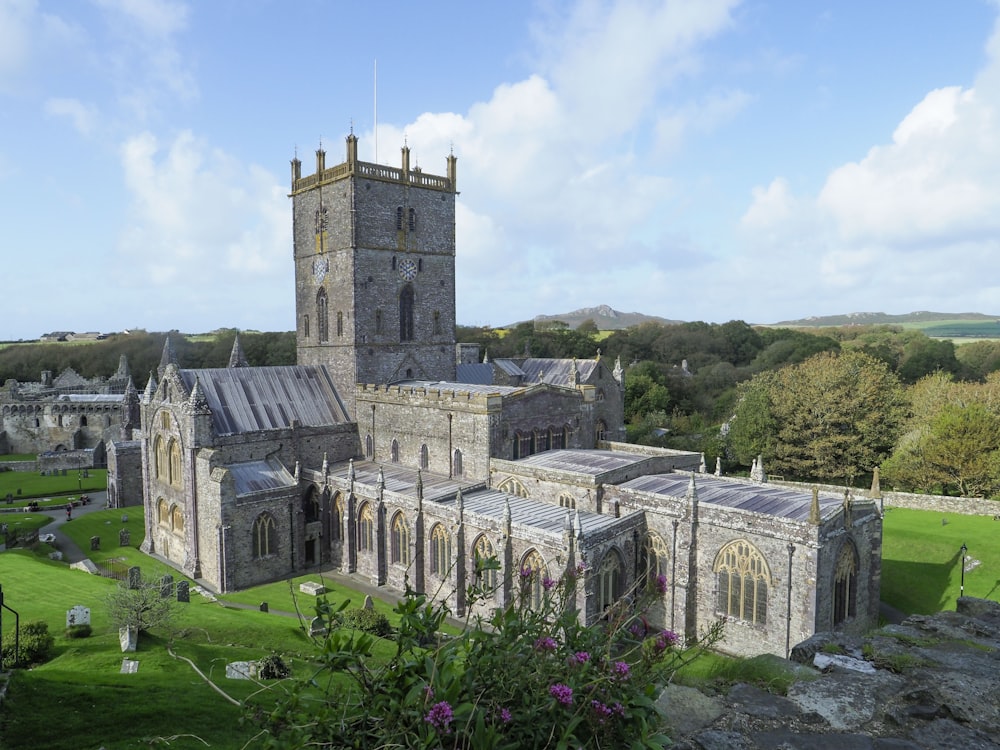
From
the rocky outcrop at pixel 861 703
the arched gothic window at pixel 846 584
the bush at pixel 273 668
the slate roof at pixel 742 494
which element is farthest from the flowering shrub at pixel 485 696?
the arched gothic window at pixel 846 584

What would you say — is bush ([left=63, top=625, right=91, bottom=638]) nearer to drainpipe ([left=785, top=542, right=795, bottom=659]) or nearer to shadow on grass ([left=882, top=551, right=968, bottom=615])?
drainpipe ([left=785, top=542, right=795, bottom=659])

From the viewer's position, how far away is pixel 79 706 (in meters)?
15.4

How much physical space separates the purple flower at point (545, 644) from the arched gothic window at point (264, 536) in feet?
108

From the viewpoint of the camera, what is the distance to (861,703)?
5.55 meters

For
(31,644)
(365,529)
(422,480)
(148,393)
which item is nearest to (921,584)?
(422,480)

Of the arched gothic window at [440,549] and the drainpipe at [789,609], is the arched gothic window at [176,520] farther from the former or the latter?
the drainpipe at [789,609]

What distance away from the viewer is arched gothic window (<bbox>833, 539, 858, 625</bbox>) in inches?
985

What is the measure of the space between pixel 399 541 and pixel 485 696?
97.1 feet

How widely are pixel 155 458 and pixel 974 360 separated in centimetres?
10150

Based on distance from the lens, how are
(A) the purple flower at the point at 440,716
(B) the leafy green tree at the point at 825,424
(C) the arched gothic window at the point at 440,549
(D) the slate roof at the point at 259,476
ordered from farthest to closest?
(B) the leafy green tree at the point at 825,424
(D) the slate roof at the point at 259,476
(C) the arched gothic window at the point at 440,549
(A) the purple flower at the point at 440,716

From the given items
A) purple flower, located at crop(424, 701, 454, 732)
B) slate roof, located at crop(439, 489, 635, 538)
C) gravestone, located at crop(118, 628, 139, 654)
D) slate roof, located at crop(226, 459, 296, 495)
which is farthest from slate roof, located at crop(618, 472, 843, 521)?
purple flower, located at crop(424, 701, 454, 732)

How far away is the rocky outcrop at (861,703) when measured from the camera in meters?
4.89

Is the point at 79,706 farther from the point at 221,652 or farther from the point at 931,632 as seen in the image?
the point at 931,632

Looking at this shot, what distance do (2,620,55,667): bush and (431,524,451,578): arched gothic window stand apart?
598 inches
